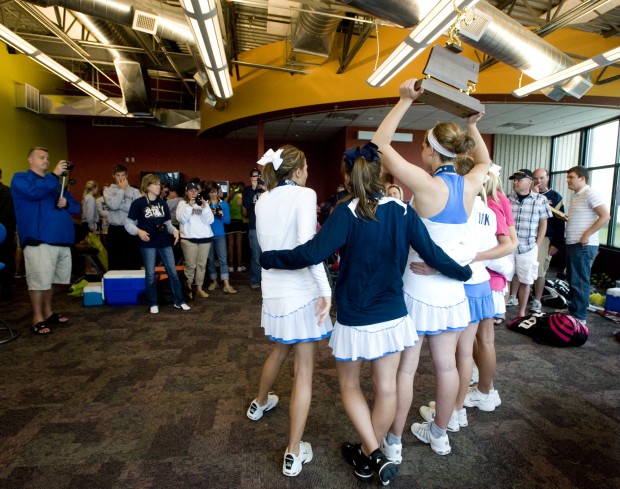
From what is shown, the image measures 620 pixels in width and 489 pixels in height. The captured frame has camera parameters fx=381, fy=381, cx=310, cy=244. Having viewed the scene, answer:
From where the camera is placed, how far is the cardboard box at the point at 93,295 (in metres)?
4.60

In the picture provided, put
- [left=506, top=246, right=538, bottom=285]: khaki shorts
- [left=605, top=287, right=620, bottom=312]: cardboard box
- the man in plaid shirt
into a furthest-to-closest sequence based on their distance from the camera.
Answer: [left=605, top=287, right=620, bottom=312]: cardboard box
[left=506, top=246, right=538, bottom=285]: khaki shorts
the man in plaid shirt

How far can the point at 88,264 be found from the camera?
593 centimetres

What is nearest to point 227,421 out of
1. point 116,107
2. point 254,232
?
point 254,232

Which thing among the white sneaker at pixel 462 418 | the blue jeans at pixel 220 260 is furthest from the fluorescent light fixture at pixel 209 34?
the white sneaker at pixel 462 418

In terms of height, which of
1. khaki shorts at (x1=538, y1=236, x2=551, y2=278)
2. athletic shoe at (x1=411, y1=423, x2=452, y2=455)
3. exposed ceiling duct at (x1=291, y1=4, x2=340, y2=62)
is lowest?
athletic shoe at (x1=411, y1=423, x2=452, y2=455)

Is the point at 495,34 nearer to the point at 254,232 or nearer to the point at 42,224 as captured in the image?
the point at 254,232

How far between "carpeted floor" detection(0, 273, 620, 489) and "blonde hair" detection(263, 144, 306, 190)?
4.52 feet

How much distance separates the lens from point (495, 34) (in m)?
3.87

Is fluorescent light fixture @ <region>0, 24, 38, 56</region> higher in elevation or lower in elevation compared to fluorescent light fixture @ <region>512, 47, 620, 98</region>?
higher

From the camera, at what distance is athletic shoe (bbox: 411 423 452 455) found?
1.96m

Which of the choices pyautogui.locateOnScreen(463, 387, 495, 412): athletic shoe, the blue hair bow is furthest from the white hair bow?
pyautogui.locateOnScreen(463, 387, 495, 412): athletic shoe

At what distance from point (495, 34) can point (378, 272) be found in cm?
362

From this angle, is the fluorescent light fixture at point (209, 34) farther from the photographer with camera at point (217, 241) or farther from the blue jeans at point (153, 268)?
the blue jeans at point (153, 268)

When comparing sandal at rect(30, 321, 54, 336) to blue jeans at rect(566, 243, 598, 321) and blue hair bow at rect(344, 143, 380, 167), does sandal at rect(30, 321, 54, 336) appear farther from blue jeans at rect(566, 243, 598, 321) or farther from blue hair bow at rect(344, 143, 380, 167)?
blue jeans at rect(566, 243, 598, 321)
